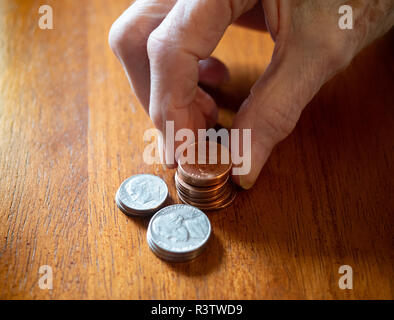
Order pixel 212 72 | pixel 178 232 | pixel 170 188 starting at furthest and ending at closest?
pixel 212 72, pixel 170 188, pixel 178 232

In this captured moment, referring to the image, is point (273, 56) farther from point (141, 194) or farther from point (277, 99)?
point (141, 194)

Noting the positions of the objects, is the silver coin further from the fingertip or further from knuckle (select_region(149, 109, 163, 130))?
the fingertip

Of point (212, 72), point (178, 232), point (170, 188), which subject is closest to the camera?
point (178, 232)

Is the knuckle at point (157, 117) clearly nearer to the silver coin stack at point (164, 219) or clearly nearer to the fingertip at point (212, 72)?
the silver coin stack at point (164, 219)

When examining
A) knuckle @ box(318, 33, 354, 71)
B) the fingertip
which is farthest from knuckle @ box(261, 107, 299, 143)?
the fingertip

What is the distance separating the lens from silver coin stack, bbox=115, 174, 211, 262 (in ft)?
2.40

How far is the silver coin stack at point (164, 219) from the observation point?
73cm

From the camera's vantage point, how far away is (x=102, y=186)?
0.85 metres

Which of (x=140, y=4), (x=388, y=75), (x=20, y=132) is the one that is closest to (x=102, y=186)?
(x=20, y=132)

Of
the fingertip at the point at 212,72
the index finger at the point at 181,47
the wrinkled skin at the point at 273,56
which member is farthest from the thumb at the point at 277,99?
the fingertip at the point at 212,72

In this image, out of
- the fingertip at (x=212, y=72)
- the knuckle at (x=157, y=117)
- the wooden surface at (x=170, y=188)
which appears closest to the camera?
the wooden surface at (x=170, y=188)

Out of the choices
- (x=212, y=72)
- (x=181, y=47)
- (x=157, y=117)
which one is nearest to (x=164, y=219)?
(x=157, y=117)

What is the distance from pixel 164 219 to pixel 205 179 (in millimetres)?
102

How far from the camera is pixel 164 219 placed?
30.3 inches
